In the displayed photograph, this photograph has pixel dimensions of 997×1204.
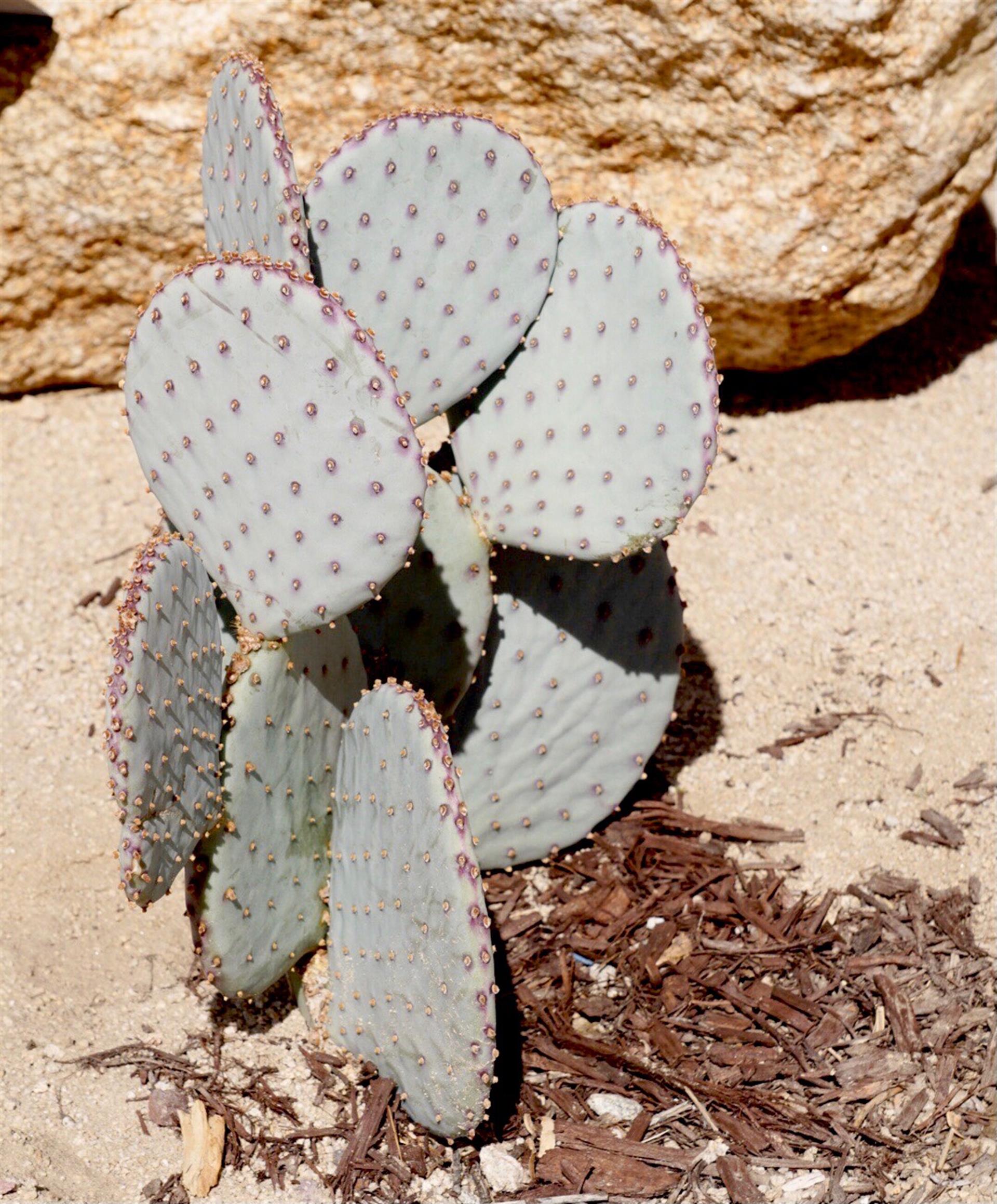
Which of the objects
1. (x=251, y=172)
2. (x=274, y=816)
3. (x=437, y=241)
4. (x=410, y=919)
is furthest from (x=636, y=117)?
(x=410, y=919)

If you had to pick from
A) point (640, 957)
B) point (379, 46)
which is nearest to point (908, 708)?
point (640, 957)

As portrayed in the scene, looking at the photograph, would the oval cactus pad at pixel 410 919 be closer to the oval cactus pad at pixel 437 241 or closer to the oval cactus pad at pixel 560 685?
the oval cactus pad at pixel 560 685

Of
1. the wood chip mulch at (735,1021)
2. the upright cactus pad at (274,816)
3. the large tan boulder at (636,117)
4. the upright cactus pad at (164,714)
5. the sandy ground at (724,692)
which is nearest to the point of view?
the upright cactus pad at (164,714)

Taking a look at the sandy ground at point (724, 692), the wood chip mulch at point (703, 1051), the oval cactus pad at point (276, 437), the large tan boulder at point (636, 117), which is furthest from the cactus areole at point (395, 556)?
the large tan boulder at point (636, 117)

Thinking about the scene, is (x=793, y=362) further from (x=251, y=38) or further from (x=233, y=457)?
(x=233, y=457)

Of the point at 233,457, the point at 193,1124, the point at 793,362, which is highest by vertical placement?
the point at 233,457

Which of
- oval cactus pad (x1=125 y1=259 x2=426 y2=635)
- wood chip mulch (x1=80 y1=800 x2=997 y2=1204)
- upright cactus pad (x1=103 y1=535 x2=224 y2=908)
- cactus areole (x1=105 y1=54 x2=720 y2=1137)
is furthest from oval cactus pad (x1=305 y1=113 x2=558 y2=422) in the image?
wood chip mulch (x1=80 y1=800 x2=997 y2=1204)
